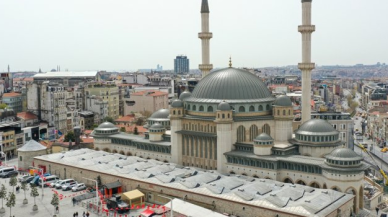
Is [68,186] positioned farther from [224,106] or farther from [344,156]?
[344,156]

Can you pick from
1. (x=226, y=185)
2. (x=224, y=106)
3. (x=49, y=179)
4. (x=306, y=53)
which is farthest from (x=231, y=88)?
(x=49, y=179)

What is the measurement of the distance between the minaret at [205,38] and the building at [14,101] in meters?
67.6

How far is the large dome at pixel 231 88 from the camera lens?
5047 cm

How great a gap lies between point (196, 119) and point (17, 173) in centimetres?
2627

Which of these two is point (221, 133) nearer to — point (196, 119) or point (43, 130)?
point (196, 119)

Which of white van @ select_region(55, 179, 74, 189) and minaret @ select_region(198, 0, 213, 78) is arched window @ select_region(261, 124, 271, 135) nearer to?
minaret @ select_region(198, 0, 213, 78)

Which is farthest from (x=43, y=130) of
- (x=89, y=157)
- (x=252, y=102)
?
(x=252, y=102)

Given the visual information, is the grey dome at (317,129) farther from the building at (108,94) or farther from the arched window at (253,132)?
the building at (108,94)

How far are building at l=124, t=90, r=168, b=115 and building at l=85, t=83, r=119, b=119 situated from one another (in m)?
3.35

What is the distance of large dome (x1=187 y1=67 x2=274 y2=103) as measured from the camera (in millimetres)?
50469

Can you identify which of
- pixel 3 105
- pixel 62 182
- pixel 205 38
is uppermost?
pixel 205 38

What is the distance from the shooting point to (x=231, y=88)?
50.9 metres

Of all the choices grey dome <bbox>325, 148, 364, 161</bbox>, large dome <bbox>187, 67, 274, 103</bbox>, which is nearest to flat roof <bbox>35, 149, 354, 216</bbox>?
grey dome <bbox>325, 148, 364, 161</bbox>

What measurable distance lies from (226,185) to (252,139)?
1094cm
